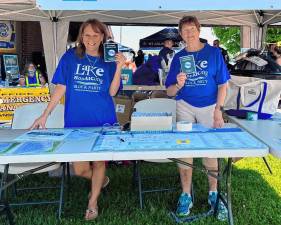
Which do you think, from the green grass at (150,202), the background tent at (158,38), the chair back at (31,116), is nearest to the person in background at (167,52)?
the green grass at (150,202)

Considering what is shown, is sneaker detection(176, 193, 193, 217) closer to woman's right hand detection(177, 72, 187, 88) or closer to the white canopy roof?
woman's right hand detection(177, 72, 187, 88)

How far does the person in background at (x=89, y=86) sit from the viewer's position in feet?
9.86

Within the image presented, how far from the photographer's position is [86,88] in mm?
3014

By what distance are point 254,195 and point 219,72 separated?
1424 mm

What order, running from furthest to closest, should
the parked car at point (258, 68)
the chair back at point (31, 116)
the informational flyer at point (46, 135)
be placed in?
the parked car at point (258, 68) < the chair back at point (31, 116) < the informational flyer at point (46, 135)

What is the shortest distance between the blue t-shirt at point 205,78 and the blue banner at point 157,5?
1.29 ft

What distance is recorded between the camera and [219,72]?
310 centimetres

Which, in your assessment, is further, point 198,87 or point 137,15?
point 137,15

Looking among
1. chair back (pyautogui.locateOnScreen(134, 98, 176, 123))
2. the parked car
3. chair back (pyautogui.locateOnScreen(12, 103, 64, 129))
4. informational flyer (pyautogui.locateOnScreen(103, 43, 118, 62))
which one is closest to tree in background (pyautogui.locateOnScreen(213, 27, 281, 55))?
the parked car

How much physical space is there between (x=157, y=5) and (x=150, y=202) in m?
1.73

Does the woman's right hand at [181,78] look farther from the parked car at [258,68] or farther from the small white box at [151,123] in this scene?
the parked car at [258,68]

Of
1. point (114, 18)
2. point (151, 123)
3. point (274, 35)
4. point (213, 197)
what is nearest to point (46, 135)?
point (151, 123)

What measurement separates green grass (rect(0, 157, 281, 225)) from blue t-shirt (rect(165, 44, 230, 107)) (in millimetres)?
952

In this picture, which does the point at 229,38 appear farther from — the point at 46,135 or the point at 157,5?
the point at 46,135
